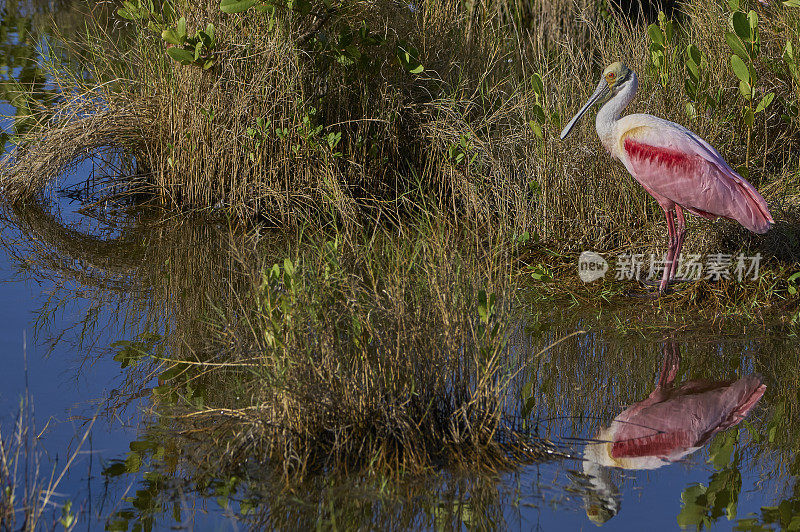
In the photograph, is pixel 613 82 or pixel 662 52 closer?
pixel 613 82

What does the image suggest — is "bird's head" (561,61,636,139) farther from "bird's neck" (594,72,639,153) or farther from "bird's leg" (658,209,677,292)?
"bird's leg" (658,209,677,292)

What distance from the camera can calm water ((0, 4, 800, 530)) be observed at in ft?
11.0

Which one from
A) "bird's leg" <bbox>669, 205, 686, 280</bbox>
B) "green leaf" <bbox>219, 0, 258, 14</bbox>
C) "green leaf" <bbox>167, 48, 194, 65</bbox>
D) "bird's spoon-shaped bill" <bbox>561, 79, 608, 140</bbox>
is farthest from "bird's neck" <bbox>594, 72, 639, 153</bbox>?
"green leaf" <bbox>167, 48, 194, 65</bbox>

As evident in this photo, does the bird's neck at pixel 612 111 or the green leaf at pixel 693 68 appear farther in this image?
the green leaf at pixel 693 68

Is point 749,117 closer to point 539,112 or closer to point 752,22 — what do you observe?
point 752,22

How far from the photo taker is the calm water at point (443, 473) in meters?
3.36

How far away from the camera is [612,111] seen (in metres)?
5.71

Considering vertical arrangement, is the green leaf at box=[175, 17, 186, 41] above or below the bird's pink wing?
above

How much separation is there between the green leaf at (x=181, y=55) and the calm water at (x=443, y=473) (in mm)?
1170

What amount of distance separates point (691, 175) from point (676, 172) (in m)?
0.08

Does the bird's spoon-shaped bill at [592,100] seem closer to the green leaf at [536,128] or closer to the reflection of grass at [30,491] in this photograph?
the green leaf at [536,128]

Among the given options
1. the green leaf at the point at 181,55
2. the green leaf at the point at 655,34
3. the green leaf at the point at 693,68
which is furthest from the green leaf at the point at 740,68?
the green leaf at the point at 181,55

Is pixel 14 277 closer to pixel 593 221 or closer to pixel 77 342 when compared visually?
pixel 77 342

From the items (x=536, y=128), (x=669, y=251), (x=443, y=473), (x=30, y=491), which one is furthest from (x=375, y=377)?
(x=536, y=128)
